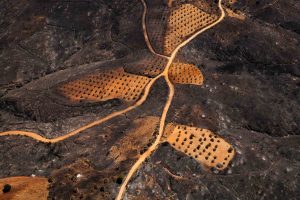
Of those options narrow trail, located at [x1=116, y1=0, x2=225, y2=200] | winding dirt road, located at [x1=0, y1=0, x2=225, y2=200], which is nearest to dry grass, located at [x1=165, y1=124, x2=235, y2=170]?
narrow trail, located at [x1=116, y1=0, x2=225, y2=200]

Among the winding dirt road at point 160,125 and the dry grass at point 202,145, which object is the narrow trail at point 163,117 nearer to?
the winding dirt road at point 160,125

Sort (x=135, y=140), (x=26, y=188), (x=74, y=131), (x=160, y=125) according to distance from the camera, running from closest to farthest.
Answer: (x=26, y=188)
(x=135, y=140)
(x=160, y=125)
(x=74, y=131)

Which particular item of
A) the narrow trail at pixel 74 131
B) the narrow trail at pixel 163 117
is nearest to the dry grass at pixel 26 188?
the narrow trail at pixel 74 131

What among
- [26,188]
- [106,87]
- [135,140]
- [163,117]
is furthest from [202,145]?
[26,188]

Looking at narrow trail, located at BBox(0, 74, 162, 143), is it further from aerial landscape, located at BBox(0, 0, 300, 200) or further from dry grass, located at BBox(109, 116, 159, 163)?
dry grass, located at BBox(109, 116, 159, 163)

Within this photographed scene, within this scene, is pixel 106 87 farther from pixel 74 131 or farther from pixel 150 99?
pixel 74 131

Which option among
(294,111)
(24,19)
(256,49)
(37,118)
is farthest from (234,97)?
(24,19)
